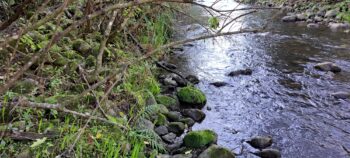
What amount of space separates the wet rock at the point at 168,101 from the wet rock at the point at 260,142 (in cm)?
123

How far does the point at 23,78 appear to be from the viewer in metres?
3.13

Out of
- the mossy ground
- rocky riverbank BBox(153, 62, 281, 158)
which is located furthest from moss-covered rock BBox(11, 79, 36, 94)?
rocky riverbank BBox(153, 62, 281, 158)

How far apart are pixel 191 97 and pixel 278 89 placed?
5.09ft

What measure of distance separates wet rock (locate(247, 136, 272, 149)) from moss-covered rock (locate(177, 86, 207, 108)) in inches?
46.7

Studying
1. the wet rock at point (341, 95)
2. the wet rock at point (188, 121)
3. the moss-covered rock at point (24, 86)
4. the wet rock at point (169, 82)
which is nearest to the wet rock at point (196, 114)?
the wet rock at point (188, 121)

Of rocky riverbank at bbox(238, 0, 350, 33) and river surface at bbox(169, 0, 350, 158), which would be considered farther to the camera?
rocky riverbank at bbox(238, 0, 350, 33)

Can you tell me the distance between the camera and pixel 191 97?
204 inches

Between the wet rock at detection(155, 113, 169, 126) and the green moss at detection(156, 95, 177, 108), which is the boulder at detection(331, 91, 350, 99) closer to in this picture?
the green moss at detection(156, 95, 177, 108)

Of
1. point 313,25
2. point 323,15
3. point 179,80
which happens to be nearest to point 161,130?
Result: point 179,80

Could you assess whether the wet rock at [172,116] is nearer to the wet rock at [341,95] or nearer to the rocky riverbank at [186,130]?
the rocky riverbank at [186,130]

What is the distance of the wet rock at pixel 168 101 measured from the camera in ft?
16.1

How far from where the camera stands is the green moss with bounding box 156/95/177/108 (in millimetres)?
4914

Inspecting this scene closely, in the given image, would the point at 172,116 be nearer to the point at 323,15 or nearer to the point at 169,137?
the point at 169,137

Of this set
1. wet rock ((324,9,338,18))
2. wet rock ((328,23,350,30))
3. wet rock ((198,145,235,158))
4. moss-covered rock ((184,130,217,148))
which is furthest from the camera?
wet rock ((324,9,338,18))
